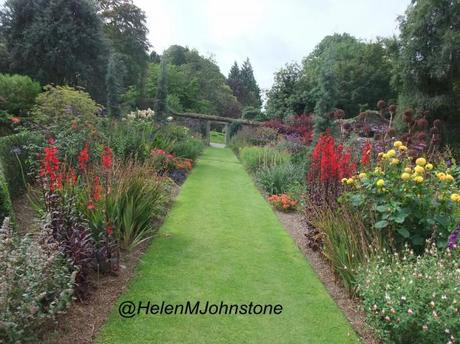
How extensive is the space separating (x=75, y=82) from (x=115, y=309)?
1665 centimetres

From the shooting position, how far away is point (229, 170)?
11.9m

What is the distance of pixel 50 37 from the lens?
15578mm

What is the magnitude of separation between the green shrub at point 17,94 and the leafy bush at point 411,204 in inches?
451

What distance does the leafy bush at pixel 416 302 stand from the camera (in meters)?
2.32

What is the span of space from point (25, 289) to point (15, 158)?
13.2ft

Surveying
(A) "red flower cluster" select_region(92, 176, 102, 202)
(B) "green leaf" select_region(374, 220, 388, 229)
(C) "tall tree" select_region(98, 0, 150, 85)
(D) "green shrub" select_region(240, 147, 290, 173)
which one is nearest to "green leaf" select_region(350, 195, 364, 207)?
(B) "green leaf" select_region(374, 220, 388, 229)

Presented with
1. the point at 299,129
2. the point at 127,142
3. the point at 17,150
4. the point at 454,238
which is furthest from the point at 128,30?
the point at 454,238

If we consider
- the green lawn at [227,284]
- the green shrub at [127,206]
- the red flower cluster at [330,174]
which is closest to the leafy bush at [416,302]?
the green lawn at [227,284]

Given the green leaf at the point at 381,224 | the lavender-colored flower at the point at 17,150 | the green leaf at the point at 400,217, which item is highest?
the lavender-colored flower at the point at 17,150

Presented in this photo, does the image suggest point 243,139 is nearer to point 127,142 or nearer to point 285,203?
point 127,142

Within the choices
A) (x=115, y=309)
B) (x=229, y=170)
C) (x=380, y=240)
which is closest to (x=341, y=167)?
(x=380, y=240)

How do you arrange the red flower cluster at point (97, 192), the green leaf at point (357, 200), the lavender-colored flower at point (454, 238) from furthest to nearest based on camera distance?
the green leaf at point (357, 200) < the red flower cluster at point (97, 192) < the lavender-colored flower at point (454, 238)

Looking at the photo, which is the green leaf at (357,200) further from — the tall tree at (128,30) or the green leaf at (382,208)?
the tall tree at (128,30)

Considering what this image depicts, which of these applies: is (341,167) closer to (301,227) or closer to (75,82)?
(301,227)
